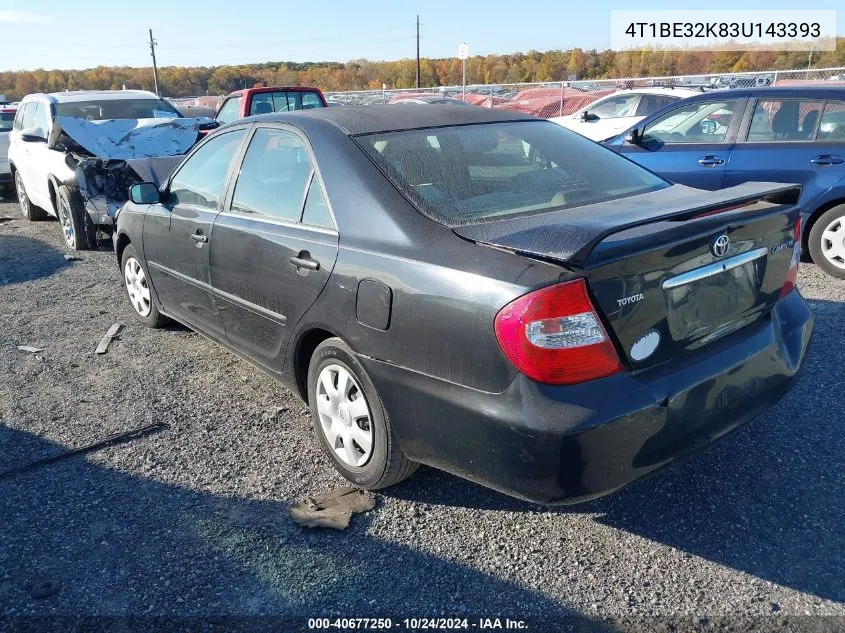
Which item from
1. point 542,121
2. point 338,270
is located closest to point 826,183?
point 542,121

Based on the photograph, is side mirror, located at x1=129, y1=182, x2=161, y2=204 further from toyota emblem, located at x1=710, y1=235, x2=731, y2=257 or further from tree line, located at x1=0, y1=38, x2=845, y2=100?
tree line, located at x1=0, y1=38, x2=845, y2=100

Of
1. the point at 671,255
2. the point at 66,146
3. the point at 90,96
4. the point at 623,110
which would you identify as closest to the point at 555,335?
the point at 671,255

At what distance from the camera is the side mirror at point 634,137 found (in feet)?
22.4

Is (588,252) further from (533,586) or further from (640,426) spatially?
(533,586)

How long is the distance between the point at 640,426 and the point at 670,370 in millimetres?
261

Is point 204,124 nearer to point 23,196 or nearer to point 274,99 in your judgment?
point 23,196

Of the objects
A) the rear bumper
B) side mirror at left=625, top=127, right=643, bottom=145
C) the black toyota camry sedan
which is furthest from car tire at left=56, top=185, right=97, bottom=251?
the rear bumper

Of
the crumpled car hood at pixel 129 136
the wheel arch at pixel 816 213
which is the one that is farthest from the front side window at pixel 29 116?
the wheel arch at pixel 816 213

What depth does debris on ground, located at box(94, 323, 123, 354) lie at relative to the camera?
4.93 metres

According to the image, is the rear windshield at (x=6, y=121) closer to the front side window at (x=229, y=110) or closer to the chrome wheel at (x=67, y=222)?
the front side window at (x=229, y=110)

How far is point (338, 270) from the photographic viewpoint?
9.29ft

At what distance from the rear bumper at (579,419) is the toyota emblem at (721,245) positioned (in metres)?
0.35

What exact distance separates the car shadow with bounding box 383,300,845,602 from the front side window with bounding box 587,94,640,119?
→ 10.9 metres

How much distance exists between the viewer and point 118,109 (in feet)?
29.7
